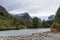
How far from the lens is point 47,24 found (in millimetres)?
175875

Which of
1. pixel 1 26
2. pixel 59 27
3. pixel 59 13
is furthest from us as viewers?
pixel 1 26

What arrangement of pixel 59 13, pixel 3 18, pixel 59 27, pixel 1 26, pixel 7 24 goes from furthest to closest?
pixel 3 18 < pixel 7 24 < pixel 1 26 < pixel 59 13 < pixel 59 27

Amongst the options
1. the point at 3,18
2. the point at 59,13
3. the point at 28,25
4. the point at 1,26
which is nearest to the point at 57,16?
the point at 59,13

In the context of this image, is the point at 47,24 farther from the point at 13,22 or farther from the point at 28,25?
the point at 13,22

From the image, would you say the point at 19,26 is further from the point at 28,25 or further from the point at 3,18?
the point at 3,18

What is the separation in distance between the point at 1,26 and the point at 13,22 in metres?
23.0

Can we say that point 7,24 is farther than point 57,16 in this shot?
Yes

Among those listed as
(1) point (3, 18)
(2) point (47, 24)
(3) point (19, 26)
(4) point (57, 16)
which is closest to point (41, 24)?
(2) point (47, 24)

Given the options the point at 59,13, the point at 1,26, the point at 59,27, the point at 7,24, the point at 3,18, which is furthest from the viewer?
the point at 3,18

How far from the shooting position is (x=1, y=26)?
16425cm

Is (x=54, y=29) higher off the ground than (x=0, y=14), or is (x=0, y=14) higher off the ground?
(x=0, y=14)

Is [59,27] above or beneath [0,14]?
beneath

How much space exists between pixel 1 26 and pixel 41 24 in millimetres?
35744

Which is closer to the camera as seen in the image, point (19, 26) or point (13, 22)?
point (19, 26)
